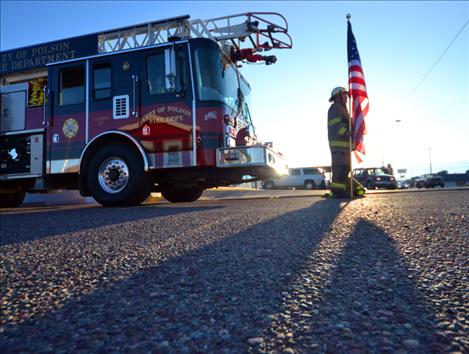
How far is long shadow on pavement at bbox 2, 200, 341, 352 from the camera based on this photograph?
80 centimetres

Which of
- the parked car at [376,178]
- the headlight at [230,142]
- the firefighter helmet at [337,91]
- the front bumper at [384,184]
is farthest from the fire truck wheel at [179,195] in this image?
the front bumper at [384,184]

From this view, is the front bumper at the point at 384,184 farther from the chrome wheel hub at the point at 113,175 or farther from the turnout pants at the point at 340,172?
the chrome wheel hub at the point at 113,175

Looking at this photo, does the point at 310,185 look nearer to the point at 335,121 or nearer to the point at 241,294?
the point at 335,121

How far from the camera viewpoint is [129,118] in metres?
5.55

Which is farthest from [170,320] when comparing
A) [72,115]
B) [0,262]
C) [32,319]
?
[72,115]

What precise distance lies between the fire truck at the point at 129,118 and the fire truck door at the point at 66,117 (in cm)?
2

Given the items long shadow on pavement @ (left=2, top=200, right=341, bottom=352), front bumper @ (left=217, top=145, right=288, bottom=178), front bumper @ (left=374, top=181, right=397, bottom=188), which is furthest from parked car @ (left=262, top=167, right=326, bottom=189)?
long shadow on pavement @ (left=2, top=200, right=341, bottom=352)

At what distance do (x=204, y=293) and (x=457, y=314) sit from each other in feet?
2.35

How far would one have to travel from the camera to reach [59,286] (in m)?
1.22

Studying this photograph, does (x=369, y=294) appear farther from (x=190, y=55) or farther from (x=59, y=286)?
(x=190, y=55)

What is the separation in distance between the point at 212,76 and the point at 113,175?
227 centimetres

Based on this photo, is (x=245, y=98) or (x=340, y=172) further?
(x=245, y=98)

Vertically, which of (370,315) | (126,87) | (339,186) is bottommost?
(370,315)

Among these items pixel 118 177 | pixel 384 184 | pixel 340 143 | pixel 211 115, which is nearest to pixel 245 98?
pixel 211 115
